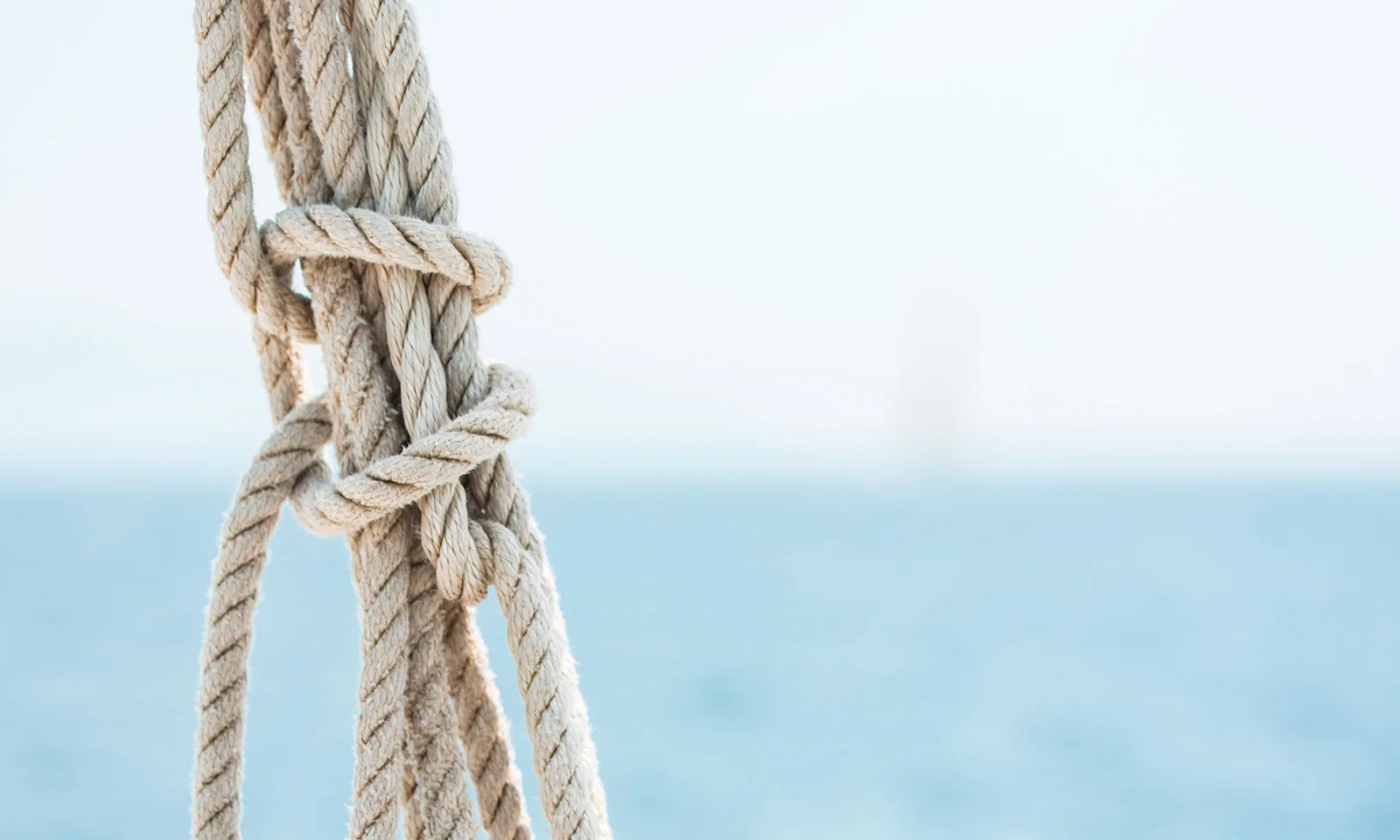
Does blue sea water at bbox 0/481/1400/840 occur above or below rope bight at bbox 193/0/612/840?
below

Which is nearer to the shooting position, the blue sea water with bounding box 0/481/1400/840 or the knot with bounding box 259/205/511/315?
the knot with bounding box 259/205/511/315

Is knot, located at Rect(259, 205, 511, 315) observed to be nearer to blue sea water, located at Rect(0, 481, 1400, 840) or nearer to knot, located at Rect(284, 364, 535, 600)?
knot, located at Rect(284, 364, 535, 600)

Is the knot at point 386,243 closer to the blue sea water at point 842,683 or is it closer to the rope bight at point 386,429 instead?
the rope bight at point 386,429

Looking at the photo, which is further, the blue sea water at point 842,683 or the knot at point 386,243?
the blue sea water at point 842,683

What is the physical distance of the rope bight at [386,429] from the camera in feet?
1.92

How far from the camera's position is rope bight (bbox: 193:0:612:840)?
0.59 metres

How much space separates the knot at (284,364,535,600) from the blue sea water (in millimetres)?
2881

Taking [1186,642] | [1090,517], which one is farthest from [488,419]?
[1090,517]

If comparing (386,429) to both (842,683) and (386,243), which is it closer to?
(386,243)

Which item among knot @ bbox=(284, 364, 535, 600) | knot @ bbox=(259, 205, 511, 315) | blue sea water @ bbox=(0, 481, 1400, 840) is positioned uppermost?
knot @ bbox=(259, 205, 511, 315)

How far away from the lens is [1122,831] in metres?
5.66

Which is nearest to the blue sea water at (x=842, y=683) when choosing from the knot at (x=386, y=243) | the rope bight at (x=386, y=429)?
the rope bight at (x=386, y=429)

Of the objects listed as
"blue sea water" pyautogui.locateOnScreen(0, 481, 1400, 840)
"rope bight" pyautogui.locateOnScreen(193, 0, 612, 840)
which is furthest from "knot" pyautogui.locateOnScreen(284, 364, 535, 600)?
"blue sea water" pyautogui.locateOnScreen(0, 481, 1400, 840)

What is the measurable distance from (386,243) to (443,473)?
12 cm
